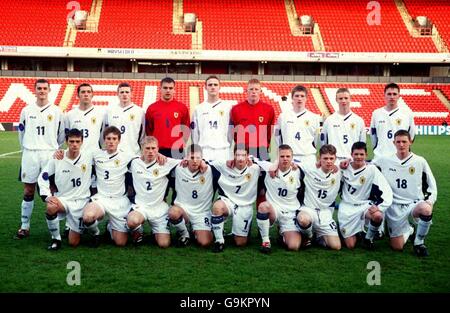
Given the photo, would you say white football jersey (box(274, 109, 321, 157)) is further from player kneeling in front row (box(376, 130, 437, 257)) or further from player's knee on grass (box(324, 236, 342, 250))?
player's knee on grass (box(324, 236, 342, 250))

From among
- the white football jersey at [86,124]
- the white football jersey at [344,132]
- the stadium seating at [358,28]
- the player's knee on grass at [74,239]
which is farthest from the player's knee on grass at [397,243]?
the stadium seating at [358,28]

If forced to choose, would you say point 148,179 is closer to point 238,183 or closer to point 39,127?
point 238,183

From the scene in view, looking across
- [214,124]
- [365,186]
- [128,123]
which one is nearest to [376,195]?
[365,186]

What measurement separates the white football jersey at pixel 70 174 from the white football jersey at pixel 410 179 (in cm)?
317

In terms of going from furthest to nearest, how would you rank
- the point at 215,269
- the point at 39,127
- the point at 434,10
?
the point at 434,10, the point at 39,127, the point at 215,269

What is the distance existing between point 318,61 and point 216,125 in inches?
783

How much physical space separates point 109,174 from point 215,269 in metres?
1.65

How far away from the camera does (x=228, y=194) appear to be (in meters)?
5.21

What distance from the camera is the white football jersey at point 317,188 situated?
508cm

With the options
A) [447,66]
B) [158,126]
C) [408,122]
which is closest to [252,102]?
[158,126]

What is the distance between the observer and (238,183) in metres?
5.20

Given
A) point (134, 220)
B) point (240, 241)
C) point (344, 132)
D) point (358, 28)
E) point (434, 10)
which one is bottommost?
point (240, 241)

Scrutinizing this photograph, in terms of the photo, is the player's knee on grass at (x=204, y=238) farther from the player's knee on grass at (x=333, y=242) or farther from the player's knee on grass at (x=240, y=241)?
the player's knee on grass at (x=333, y=242)
